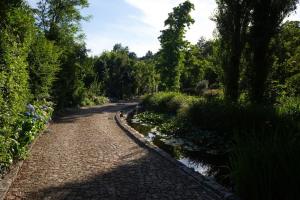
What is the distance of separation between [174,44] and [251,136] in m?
28.6

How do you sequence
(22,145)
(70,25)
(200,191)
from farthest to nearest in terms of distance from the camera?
1. (70,25)
2. (22,145)
3. (200,191)

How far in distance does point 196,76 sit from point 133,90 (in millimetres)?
10560

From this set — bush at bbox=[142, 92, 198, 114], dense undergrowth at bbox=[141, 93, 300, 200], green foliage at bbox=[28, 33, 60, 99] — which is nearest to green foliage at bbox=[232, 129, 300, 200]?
dense undergrowth at bbox=[141, 93, 300, 200]

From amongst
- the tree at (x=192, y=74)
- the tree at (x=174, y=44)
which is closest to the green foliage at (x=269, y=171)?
the tree at (x=174, y=44)

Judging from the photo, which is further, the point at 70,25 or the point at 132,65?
the point at 132,65

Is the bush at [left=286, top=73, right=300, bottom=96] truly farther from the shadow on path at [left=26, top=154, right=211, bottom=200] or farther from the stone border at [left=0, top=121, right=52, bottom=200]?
the stone border at [left=0, top=121, right=52, bottom=200]

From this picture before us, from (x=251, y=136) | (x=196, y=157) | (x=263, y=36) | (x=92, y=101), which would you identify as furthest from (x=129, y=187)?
(x=92, y=101)

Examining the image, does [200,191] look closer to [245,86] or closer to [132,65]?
[245,86]

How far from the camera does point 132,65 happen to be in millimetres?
55219

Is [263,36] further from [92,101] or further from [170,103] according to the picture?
[92,101]

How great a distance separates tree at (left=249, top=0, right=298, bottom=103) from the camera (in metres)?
15.7

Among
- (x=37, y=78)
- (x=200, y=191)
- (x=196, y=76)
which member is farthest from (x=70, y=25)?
(x=196, y=76)

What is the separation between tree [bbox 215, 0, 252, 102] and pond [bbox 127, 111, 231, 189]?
4918 mm

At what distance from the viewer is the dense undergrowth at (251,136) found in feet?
17.4
